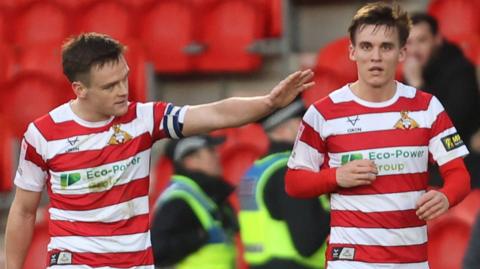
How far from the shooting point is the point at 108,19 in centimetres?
1116

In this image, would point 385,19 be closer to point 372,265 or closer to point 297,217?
point 372,265

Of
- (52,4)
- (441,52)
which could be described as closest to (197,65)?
(52,4)

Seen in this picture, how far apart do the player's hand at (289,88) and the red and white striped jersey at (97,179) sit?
0.48 metres

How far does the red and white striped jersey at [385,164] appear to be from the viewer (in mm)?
5281

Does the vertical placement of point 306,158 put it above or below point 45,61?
below

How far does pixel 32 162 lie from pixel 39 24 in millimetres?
5910

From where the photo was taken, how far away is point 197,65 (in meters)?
10.5

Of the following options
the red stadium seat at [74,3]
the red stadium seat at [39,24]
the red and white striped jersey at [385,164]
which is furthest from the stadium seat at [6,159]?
the red and white striped jersey at [385,164]

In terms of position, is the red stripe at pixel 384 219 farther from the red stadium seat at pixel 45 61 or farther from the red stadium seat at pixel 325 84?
the red stadium seat at pixel 45 61

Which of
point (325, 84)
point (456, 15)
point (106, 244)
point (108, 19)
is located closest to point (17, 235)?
point (106, 244)

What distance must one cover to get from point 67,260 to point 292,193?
990mm

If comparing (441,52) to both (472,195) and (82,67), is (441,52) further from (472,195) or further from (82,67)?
(82,67)

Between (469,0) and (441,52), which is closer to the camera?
(441,52)

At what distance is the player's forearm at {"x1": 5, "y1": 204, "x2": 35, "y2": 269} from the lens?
564 centimetres
